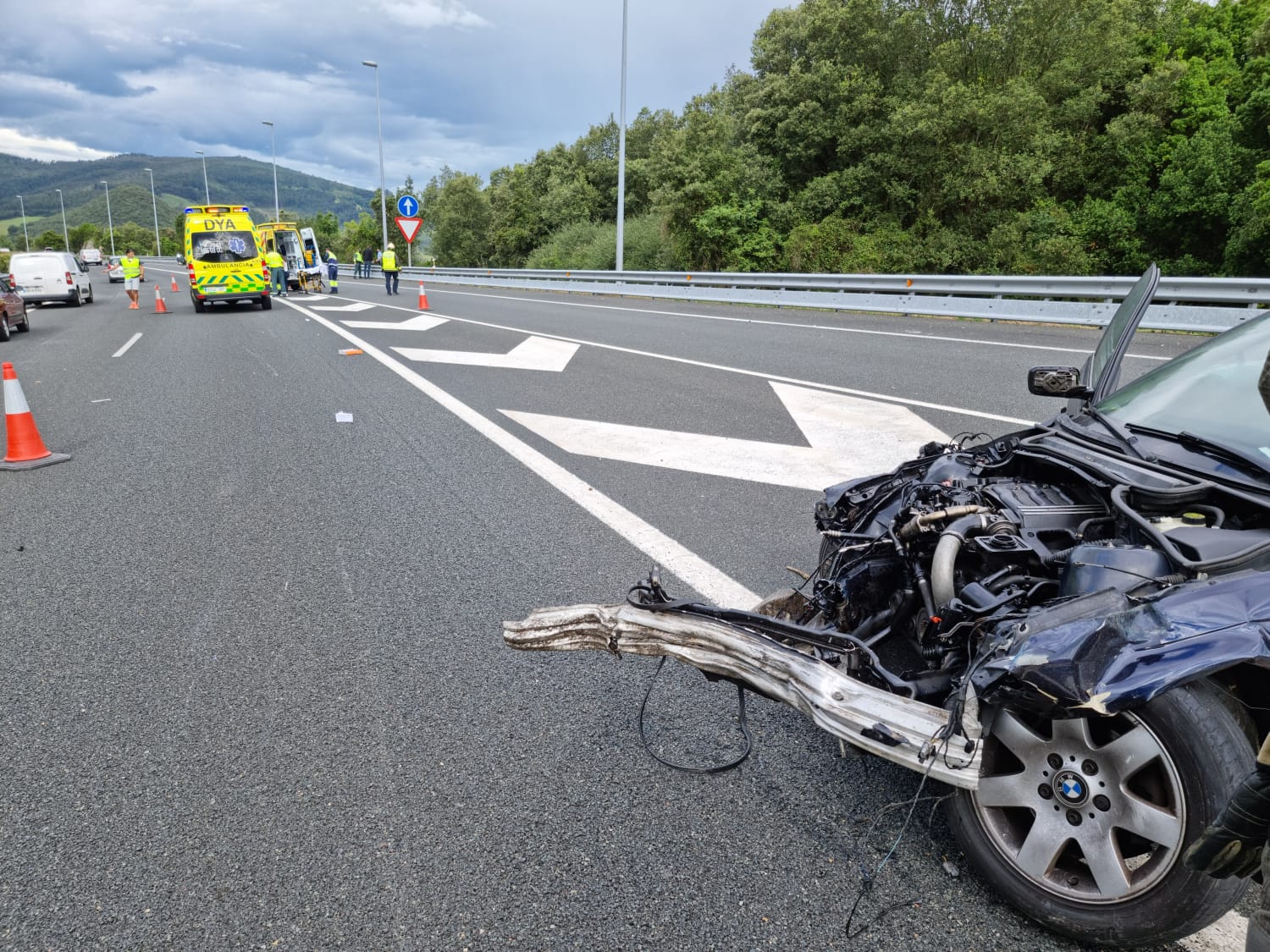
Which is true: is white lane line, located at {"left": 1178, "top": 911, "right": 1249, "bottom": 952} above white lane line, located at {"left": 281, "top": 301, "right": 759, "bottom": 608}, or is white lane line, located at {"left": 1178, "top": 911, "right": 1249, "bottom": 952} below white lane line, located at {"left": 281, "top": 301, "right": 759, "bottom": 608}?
below

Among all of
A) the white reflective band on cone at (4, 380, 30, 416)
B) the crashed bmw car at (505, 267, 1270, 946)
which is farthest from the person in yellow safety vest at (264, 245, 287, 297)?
the crashed bmw car at (505, 267, 1270, 946)

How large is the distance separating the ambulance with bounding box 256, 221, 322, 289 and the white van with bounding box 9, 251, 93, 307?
742cm

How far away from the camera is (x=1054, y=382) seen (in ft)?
11.5

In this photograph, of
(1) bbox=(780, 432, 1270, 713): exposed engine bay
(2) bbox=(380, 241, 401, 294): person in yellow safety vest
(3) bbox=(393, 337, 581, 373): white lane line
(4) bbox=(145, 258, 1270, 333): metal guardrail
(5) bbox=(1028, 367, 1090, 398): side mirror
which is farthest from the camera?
(2) bbox=(380, 241, 401, 294): person in yellow safety vest

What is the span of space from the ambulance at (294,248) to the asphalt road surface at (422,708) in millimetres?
26080

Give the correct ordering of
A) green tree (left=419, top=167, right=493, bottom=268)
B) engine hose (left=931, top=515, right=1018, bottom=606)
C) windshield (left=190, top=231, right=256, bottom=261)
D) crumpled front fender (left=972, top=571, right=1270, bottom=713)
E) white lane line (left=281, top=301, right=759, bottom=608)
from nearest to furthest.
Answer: crumpled front fender (left=972, top=571, right=1270, bottom=713), engine hose (left=931, top=515, right=1018, bottom=606), white lane line (left=281, top=301, right=759, bottom=608), windshield (left=190, top=231, right=256, bottom=261), green tree (left=419, top=167, right=493, bottom=268)

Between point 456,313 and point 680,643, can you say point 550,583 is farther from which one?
point 456,313

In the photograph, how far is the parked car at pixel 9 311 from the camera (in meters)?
16.1

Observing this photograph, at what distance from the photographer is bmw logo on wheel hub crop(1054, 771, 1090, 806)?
1.88 metres

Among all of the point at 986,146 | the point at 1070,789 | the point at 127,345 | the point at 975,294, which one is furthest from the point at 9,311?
the point at 986,146

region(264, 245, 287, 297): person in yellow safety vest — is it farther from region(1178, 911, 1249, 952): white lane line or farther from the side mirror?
region(1178, 911, 1249, 952): white lane line

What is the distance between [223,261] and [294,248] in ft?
39.1

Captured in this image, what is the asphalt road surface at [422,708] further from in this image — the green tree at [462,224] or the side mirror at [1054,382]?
the green tree at [462,224]

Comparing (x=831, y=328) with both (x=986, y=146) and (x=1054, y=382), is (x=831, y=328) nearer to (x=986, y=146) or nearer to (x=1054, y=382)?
(x=1054, y=382)
